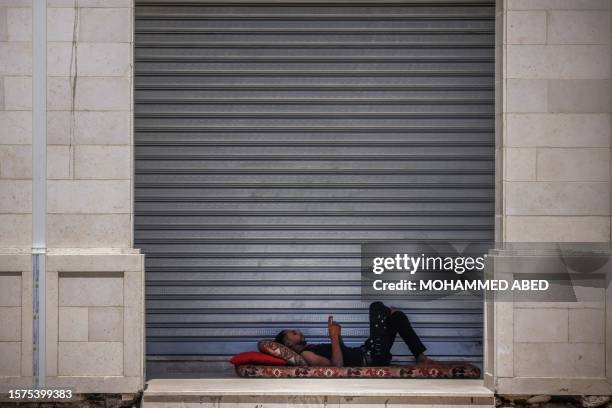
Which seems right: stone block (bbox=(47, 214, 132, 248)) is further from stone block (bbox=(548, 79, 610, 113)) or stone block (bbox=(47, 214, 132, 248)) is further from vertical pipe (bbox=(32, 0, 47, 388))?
stone block (bbox=(548, 79, 610, 113))

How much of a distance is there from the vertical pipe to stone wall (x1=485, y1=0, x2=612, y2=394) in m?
3.99

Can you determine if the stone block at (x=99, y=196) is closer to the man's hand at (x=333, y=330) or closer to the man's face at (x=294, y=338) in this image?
A: the man's face at (x=294, y=338)

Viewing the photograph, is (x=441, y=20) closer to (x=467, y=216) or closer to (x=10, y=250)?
(x=467, y=216)

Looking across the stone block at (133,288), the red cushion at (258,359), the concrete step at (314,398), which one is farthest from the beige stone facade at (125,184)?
the red cushion at (258,359)

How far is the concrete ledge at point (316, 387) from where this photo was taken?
9.41 metres

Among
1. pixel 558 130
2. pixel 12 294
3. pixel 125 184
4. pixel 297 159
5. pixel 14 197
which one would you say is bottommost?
pixel 12 294

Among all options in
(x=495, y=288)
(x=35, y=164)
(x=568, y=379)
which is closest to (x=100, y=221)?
(x=35, y=164)

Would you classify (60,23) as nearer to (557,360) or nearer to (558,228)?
(558,228)

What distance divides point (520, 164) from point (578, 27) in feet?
4.32

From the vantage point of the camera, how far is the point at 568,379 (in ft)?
30.8

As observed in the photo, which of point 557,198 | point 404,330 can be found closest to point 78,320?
point 404,330

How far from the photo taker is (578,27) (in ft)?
31.0

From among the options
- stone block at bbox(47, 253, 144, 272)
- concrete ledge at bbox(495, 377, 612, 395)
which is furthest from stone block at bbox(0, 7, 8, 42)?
concrete ledge at bbox(495, 377, 612, 395)

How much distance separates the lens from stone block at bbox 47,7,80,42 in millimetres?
9398
